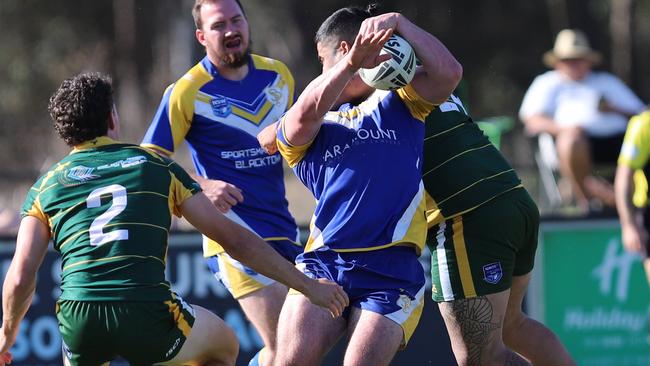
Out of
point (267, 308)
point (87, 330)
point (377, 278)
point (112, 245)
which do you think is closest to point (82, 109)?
point (112, 245)

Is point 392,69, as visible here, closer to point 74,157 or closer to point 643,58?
point 74,157

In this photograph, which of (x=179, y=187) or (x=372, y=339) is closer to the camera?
(x=372, y=339)

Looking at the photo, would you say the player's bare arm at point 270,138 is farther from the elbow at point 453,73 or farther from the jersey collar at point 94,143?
the elbow at point 453,73

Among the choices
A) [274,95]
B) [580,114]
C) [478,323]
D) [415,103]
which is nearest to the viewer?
[415,103]

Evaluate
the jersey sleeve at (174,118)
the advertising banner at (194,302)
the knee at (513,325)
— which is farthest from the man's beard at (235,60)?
the advertising banner at (194,302)

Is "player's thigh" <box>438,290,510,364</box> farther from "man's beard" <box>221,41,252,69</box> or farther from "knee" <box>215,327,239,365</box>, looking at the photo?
"man's beard" <box>221,41,252,69</box>

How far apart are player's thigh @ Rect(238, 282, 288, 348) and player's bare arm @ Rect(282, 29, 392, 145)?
1.66 metres

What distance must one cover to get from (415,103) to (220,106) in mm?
1845

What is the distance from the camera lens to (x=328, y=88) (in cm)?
525

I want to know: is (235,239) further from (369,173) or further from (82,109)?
(82,109)

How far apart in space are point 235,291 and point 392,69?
7.30 feet

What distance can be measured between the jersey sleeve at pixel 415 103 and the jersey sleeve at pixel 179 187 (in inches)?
41.0

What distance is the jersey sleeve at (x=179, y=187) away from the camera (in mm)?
5484

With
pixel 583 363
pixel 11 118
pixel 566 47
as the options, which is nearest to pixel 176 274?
pixel 583 363
